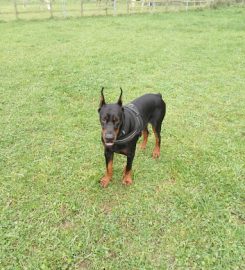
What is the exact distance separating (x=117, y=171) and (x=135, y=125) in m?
1.04

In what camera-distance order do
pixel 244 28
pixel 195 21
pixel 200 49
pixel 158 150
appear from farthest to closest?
pixel 195 21 → pixel 244 28 → pixel 200 49 → pixel 158 150

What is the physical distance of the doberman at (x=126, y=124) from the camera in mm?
3449

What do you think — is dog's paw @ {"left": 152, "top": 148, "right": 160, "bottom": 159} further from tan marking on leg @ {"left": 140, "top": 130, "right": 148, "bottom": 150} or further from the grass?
tan marking on leg @ {"left": 140, "top": 130, "right": 148, "bottom": 150}

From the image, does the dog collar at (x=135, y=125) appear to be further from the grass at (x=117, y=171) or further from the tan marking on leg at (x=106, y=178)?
the grass at (x=117, y=171)

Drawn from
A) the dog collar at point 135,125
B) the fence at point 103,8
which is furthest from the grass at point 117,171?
the fence at point 103,8

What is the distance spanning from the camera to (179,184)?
4344 millimetres

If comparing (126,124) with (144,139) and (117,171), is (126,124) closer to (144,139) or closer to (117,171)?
(117,171)

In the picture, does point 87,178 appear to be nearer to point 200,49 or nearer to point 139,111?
point 139,111

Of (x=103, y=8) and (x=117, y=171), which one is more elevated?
(x=103, y=8)

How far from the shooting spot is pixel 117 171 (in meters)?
4.60

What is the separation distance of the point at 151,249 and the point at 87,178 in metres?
1.54

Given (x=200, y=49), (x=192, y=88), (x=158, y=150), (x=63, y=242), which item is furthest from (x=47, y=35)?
(x=63, y=242)

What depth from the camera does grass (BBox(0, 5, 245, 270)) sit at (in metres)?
3.33

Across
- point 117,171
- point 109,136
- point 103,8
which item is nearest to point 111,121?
point 109,136
